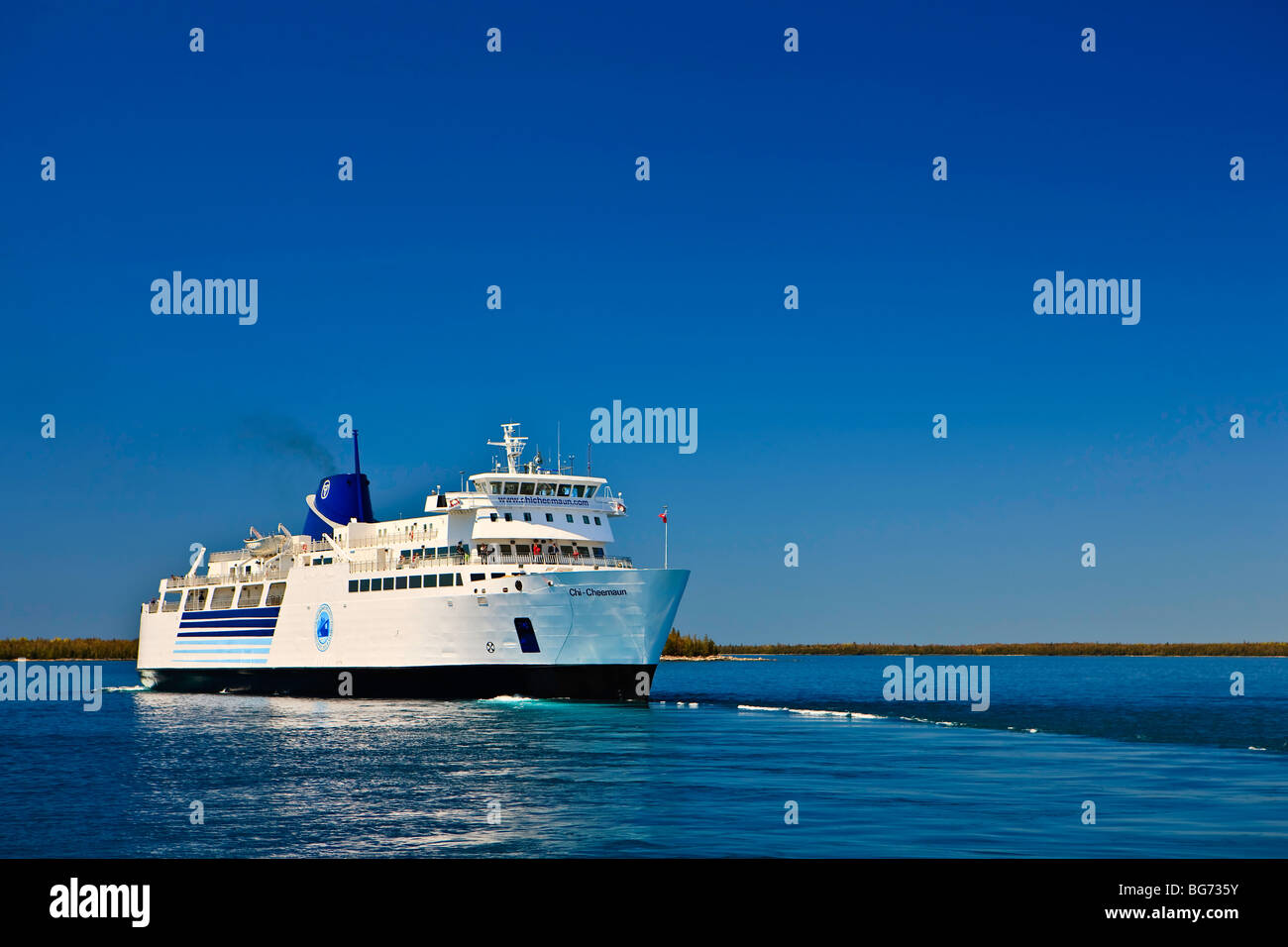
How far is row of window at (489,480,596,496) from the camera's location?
2160 inches

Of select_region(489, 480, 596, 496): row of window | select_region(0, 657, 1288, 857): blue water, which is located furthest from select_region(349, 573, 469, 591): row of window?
select_region(0, 657, 1288, 857): blue water

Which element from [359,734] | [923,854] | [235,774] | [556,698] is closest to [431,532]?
[556,698]

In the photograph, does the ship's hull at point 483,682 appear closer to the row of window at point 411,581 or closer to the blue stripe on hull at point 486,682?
the blue stripe on hull at point 486,682

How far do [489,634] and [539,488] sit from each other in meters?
8.39

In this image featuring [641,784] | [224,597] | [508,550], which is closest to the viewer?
[641,784]

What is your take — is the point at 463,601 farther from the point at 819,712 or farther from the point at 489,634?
the point at 819,712

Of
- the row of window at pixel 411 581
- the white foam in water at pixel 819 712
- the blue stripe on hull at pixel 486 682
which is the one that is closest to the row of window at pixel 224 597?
the blue stripe on hull at pixel 486 682

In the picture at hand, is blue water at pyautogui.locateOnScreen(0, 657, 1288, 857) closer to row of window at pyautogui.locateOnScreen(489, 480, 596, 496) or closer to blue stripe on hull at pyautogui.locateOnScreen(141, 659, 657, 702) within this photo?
blue stripe on hull at pyautogui.locateOnScreen(141, 659, 657, 702)

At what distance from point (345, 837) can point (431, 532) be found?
35.5 meters

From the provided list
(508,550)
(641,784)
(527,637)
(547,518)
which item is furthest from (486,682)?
(641,784)

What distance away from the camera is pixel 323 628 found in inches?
2403

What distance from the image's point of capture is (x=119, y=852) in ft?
67.3
